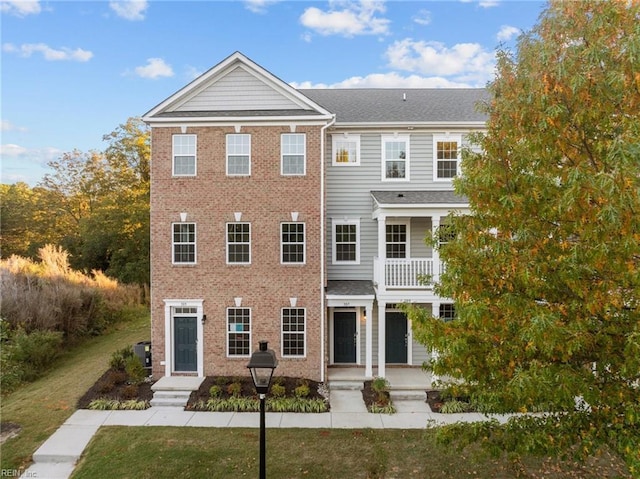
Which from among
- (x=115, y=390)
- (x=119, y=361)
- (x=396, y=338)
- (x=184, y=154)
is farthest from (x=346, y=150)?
(x=115, y=390)

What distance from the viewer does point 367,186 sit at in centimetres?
1438

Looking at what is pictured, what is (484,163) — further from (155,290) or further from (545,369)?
(155,290)

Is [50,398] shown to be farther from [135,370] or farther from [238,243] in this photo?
[238,243]

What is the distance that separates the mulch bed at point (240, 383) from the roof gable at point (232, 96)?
9172 millimetres

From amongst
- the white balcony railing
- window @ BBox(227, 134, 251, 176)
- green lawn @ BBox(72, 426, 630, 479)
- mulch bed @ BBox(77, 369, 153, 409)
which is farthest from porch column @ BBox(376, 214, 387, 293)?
mulch bed @ BBox(77, 369, 153, 409)

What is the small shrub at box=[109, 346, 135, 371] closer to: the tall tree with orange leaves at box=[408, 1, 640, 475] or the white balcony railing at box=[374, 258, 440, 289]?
the white balcony railing at box=[374, 258, 440, 289]

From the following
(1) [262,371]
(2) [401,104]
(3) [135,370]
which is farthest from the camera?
(2) [401,104]

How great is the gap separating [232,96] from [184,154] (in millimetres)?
2715

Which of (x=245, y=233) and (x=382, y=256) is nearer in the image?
(x=382, y=256)

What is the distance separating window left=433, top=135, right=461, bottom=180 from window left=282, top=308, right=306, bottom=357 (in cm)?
749

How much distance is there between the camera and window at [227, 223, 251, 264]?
13.2 m

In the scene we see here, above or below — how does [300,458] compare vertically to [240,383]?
below

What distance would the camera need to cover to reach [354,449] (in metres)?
8.95

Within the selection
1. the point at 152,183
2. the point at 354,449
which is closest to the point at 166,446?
the point at 354,449
